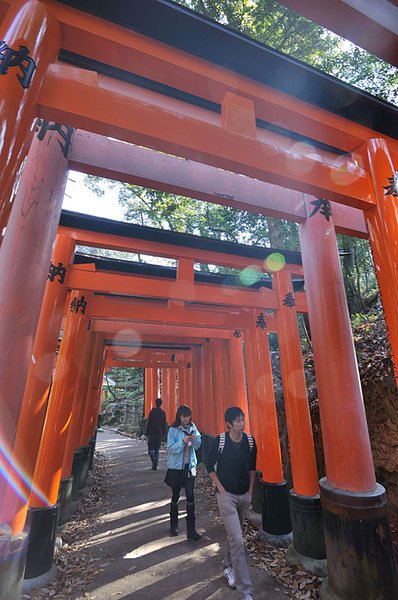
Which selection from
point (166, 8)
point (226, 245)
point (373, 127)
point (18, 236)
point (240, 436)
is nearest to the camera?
point (166, 8)

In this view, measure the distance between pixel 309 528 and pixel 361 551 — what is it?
1183 millimetres

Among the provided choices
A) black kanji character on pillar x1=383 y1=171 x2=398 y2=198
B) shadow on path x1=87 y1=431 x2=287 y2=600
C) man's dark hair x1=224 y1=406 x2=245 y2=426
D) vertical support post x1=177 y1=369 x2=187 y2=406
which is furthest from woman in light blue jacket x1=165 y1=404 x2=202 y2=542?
vertical support post x1=177 y1=369 x2=187 y2=406

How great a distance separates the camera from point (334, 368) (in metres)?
3.53

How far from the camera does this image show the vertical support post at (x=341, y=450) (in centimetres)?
297

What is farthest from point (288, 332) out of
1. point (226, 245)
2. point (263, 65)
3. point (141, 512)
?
point (141, 512)

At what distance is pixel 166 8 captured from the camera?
2012 mm

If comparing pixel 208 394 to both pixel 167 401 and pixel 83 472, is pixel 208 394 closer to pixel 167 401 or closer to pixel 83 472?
pixel 83 472

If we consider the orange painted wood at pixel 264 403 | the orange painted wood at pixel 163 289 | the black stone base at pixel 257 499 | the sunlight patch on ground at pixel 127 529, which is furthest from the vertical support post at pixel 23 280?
the black stone base at pixel 257 499

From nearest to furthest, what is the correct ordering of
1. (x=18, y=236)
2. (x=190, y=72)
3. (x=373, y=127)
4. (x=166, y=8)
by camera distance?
(x=166, y=8)
(x=190, y=72)
(x=18, y=236)
(x=373, y=127)

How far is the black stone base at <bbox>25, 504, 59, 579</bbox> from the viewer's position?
3750 mm

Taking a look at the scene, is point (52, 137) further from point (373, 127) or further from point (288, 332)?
point (288, 332)

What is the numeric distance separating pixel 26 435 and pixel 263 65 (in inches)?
171

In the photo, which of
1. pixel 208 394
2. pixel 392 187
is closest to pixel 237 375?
pixel 208 394

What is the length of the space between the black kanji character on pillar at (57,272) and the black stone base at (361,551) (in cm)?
432
